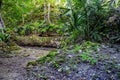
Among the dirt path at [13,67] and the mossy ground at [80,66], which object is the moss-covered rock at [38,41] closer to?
the dirt path at [13,67]

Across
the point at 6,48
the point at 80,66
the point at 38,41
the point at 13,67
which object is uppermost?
the point at 80,66

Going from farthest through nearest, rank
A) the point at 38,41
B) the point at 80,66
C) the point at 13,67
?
the point at 38,41 < the point at 13,67 < the point at 80,66

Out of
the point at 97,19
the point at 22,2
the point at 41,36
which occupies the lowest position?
the point at 41,36

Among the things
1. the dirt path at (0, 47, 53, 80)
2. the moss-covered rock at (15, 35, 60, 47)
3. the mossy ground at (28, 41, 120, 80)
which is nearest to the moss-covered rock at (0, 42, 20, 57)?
the dirt path at (0, 47, 53, 80)

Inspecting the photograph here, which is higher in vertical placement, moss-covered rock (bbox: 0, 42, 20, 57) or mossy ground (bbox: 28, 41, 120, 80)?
mossy ground (bbox: 28, 41, 120, 80)

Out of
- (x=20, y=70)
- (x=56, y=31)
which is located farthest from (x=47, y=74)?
(x=56, y=31)

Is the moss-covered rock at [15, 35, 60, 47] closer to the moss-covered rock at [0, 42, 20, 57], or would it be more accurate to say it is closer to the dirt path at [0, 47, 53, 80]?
the moss-covered rock at [0, 42, 20, 57]

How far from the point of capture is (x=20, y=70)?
6.33 meters

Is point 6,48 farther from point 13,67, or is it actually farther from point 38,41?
point 13,67

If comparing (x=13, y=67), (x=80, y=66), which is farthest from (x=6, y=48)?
(x=80, y=66)

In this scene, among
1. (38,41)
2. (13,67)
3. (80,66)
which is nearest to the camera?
(80,66)

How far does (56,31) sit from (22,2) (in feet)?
10.3

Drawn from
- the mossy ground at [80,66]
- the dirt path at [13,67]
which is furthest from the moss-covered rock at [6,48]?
the mossy ground at [80,66]

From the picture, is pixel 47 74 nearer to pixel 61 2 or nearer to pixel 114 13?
pixel 114 13
